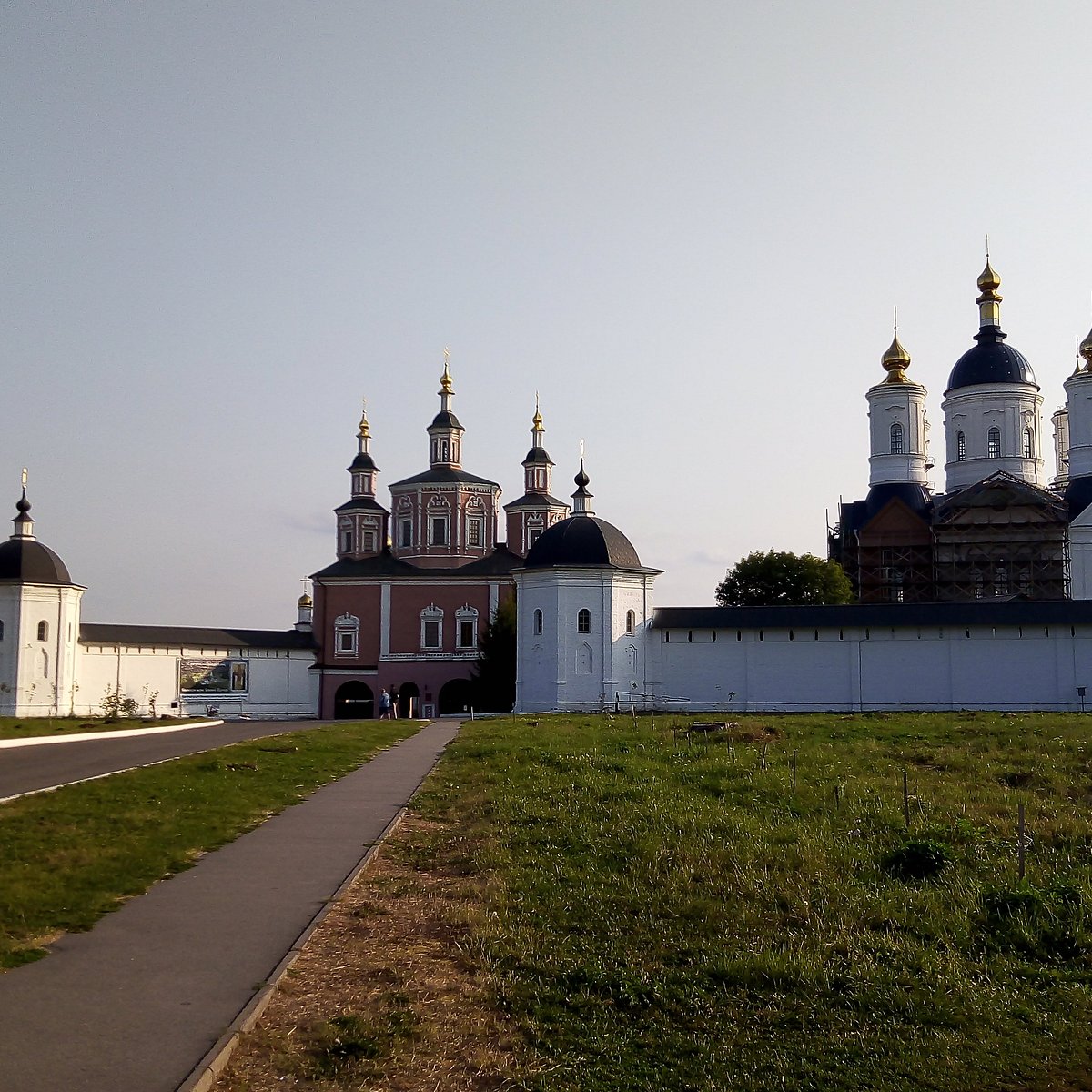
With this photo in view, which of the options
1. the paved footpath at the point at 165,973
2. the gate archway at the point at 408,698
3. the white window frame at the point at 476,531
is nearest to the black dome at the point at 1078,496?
the white window frame at the point at 476,531

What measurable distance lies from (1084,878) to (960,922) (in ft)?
6.71

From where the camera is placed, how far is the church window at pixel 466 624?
2111 inches

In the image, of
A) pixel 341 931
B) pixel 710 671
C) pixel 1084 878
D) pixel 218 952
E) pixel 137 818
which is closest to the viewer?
pixel 218 952

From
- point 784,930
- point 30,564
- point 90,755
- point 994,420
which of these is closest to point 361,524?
point 30,564

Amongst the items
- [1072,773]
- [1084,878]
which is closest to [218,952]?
[1084,878]

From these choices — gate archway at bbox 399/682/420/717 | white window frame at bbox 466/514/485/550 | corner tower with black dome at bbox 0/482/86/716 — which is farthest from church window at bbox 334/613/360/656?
corner tower with black dome at bbox 0/482/86/716

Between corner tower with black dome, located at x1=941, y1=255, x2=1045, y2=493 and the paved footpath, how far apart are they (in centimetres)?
4767

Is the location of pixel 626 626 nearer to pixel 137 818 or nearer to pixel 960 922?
pixel 137 818

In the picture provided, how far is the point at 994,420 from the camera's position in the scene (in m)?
53.1

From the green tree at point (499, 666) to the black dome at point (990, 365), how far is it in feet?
75.9

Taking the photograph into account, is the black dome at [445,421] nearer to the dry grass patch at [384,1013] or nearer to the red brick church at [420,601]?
the red brick church at [420,601]

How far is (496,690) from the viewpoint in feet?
156

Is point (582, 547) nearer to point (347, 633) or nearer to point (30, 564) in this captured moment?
point (347, 633)

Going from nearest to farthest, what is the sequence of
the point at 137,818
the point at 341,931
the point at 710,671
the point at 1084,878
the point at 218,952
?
1. the point at 218,952
2. the point at 341,931
3. the point at 1084,878
4. the point at 137,818
5. the point at 710,671
